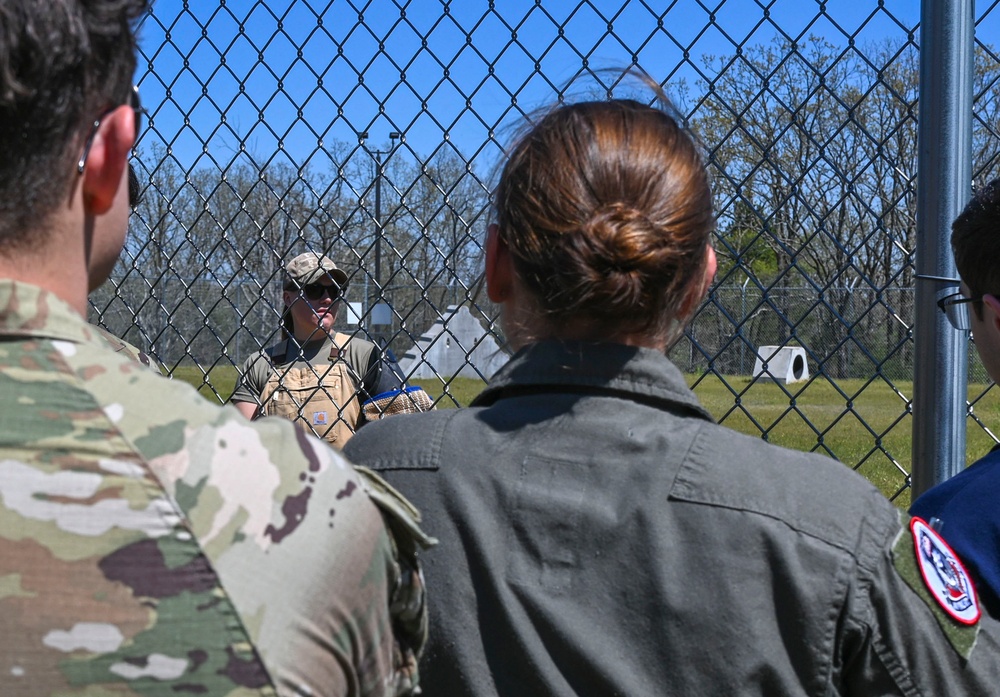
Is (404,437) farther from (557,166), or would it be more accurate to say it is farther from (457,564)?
(557,166)

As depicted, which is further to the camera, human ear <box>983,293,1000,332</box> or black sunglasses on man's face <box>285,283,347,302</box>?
black sunglasses on man's face <box>285,283,347,302</box>

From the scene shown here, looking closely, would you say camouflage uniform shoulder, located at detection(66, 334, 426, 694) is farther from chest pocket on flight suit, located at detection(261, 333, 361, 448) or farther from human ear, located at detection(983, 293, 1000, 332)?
chest pocket on flight suit, located at detection(261, 333, 361, 448)

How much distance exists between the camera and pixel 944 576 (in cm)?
115

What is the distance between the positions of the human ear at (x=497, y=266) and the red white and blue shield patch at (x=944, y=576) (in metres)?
0.59

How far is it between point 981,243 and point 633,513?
2.53 feet

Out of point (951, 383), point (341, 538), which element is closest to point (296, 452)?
point (341, 538)

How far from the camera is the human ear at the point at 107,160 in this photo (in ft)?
2.95

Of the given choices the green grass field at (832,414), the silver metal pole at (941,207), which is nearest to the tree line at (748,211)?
the silver metal pole at (941,207)

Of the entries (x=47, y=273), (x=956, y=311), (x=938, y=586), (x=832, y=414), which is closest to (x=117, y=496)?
(x=47, y=273)

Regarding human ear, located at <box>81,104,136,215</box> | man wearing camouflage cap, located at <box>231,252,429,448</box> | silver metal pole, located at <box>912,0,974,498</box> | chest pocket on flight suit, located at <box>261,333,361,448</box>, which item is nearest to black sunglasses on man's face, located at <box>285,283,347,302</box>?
man wearing camouflage cap, located at <box>231,252,429,448</box>

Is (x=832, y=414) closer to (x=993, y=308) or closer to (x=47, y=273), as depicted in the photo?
(x=993, y=308)

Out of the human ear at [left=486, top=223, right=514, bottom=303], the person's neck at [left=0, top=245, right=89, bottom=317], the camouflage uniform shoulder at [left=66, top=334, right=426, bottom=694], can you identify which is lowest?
the camouflage uniform shoulder at [left=66, top=334, right=426, bottom=694]

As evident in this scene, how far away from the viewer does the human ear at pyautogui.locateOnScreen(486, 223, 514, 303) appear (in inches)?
52.0

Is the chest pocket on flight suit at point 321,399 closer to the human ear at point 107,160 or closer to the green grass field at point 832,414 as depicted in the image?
the green grass field at point 832,414
